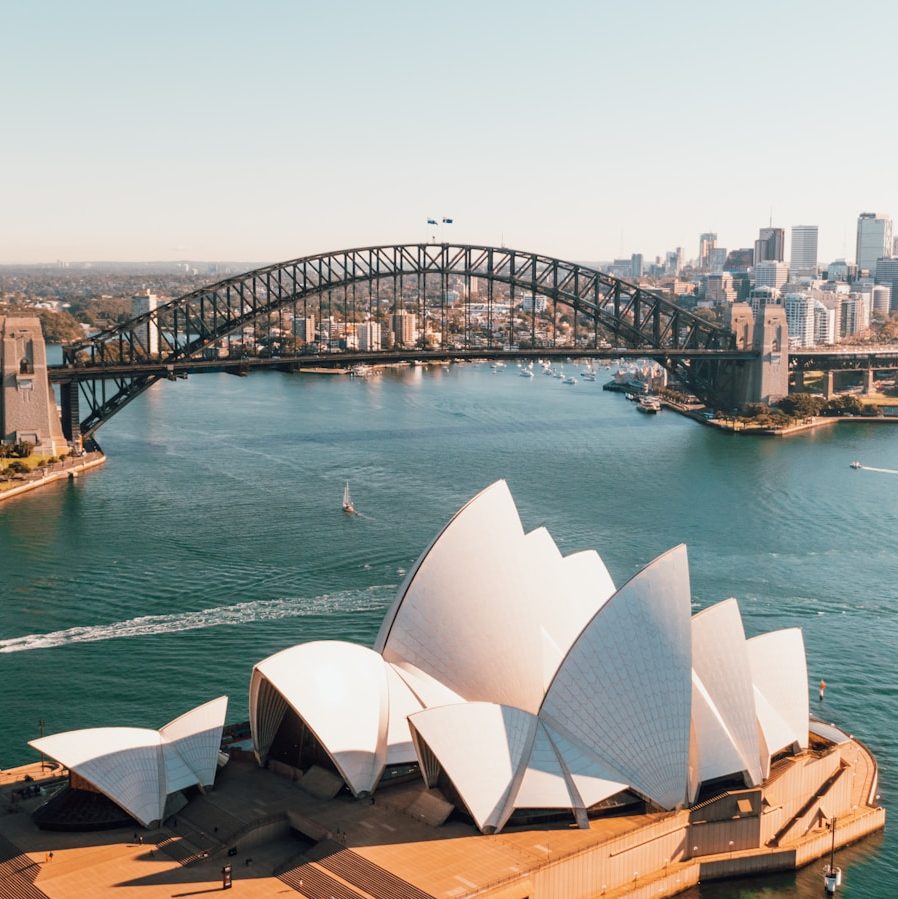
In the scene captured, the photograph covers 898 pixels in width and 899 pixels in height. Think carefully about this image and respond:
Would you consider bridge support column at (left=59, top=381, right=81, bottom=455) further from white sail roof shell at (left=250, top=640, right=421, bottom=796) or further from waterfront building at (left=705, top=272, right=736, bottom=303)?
waterfront building at (left=705, top=272, right=736, bottom=303)

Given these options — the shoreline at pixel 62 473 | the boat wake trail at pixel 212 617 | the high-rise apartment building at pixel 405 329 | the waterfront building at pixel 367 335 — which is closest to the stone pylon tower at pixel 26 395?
the shoreline at pixel 62 473

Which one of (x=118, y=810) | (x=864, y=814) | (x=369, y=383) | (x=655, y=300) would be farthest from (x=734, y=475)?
(x=369, y=383)

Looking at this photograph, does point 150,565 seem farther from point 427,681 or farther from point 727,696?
point 727,696

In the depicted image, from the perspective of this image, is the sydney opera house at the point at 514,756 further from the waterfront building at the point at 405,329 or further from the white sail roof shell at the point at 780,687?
the waterfront building at the point at 405,329

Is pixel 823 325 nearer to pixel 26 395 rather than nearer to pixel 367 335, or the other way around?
pixel 367 335

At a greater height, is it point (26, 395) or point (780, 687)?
point (26, 395)

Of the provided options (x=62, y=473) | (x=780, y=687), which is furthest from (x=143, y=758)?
(x=62, y=473)
